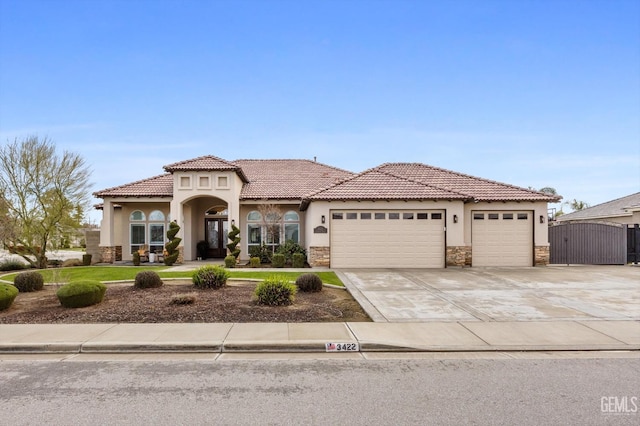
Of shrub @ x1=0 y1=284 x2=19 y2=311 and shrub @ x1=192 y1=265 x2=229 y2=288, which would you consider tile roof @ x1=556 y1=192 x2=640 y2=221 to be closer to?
shrub @ x1=192 y1=265 x2=229 y2=288

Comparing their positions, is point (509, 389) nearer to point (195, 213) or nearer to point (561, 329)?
point (561, 329)

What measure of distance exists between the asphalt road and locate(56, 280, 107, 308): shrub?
126 inches

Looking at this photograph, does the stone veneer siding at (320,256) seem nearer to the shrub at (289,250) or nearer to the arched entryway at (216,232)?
the shrub at (289,250)

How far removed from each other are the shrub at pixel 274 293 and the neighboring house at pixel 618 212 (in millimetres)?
24672

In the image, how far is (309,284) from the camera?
10609mm

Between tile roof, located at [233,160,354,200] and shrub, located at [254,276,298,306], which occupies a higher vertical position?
tile roof, located at [233,160,354,200]

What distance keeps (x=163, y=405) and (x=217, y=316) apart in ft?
13.0

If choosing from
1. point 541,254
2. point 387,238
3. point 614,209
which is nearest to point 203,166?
point 387,238

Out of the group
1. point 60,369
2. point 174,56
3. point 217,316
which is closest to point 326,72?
point 174,56

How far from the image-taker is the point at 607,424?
3.70 metres

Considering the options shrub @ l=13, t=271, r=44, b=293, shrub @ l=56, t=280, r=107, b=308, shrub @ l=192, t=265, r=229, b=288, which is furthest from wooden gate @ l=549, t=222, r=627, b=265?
shrub @ l=13, t=271, r=44, b=293

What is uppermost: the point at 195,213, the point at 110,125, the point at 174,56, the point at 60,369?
the point at 174,56

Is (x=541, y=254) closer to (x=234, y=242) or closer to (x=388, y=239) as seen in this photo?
(x=388, y=239)

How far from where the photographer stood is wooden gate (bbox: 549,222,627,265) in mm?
18672
